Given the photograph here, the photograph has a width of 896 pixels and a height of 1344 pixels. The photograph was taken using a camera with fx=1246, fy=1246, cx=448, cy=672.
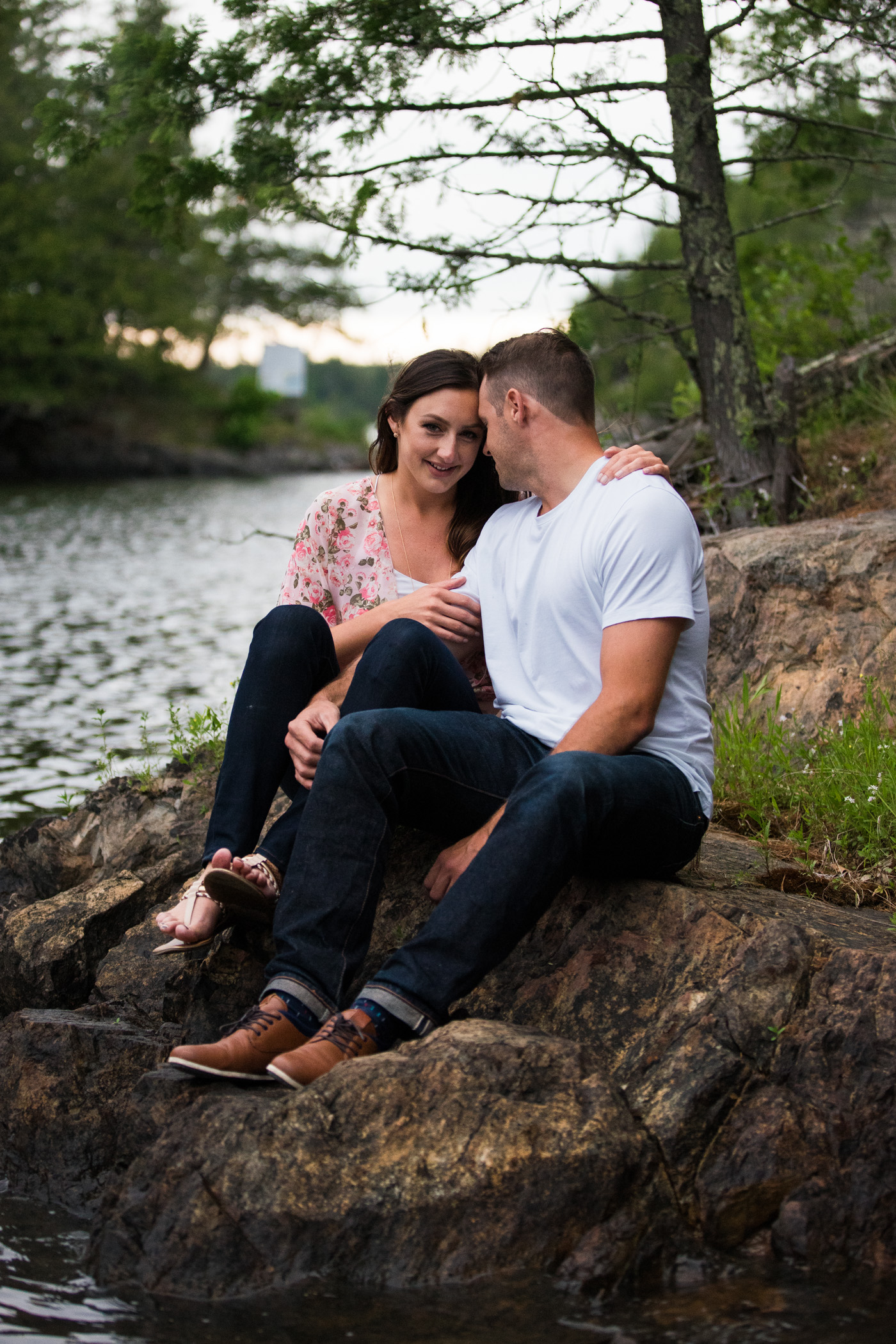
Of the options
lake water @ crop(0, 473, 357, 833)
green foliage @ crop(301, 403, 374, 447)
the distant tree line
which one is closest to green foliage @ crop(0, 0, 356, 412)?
the distant tree line

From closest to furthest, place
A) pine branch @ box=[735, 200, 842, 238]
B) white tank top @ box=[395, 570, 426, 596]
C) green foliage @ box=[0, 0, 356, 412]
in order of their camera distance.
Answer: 1. white tank top @ box=[395, 570, 426, 596]
2. pine branch @ box=[735, 200, 842, 238]
3. green foliage @ box=[0, 0, 356, 412]

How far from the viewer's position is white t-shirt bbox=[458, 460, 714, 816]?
307 cm

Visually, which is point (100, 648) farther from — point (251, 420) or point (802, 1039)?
point (251, 420)

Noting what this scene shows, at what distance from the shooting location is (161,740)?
8086 millimetres

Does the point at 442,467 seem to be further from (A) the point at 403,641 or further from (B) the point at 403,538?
(A) the point at 403,641

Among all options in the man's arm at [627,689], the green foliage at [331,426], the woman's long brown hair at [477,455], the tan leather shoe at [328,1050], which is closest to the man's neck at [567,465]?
the woman's long brown hair at [477,455]

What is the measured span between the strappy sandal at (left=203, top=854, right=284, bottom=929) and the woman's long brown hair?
126cm

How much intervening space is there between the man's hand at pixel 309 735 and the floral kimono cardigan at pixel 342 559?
67 centimetres

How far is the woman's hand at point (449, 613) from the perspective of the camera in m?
3.68

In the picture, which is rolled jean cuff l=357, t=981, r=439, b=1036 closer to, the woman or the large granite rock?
the large granite rock

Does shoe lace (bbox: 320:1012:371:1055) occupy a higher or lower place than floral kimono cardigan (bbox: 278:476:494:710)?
lower

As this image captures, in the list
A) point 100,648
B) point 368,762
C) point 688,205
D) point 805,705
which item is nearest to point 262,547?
point 100,648

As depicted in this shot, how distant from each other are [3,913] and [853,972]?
338 centimetres

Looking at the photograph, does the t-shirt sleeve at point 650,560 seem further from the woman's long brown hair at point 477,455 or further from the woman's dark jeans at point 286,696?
the woman's long brown hair at point 477,455
